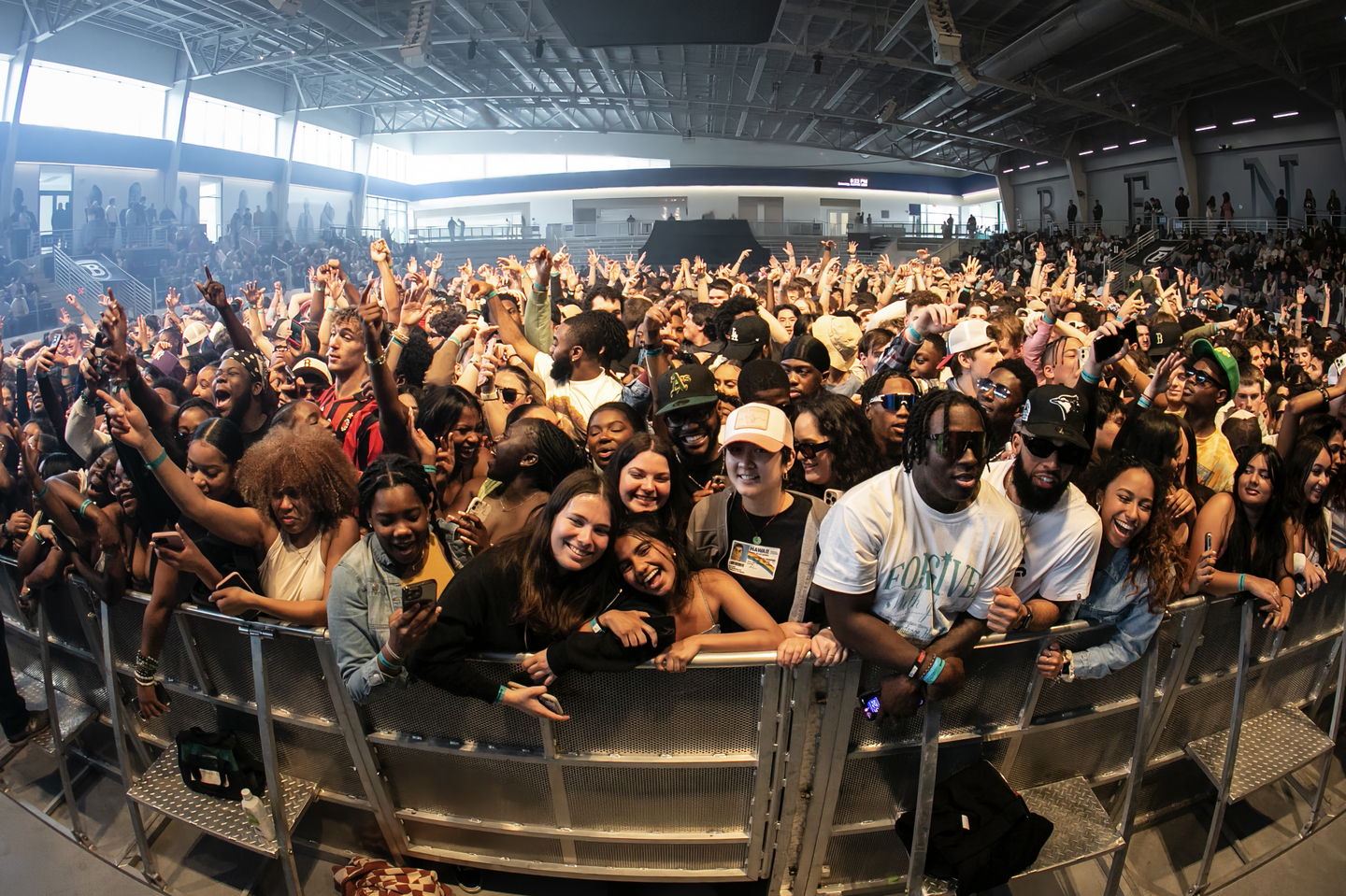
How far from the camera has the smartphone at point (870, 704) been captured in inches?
90.3

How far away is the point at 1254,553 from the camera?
2.86 meters

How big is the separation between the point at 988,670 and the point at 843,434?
1022mm

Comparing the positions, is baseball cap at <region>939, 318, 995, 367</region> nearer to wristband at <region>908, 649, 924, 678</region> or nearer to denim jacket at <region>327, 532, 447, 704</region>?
wristband at <region>908, 649, 924, 678</region>

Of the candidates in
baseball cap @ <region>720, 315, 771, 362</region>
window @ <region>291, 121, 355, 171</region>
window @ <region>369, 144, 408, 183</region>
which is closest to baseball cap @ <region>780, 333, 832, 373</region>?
baseball cap @ <region>720, 315, 771, 362</region>

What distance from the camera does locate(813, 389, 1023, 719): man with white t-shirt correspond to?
6.97 feet

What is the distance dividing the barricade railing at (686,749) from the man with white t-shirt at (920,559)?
0.18 meters

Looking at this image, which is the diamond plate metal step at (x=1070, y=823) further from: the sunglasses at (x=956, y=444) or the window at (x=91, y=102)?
the window at (x=91, y=102)

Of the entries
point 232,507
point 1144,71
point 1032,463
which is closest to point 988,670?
point 1032,463

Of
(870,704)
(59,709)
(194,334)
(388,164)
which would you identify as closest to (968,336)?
(870,704)

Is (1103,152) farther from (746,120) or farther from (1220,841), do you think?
(1220,841)

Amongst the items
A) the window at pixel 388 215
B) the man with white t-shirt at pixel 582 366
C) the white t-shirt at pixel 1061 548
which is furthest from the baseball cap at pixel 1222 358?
the window at pixel 388 215

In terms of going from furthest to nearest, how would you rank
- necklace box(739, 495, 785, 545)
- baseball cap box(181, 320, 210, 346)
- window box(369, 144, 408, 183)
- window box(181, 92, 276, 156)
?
window box(369, 144, 408, 183), window box(181, 92, 276, 156), baseball cap box(181, 320, 210, 346), necklace box(739, 495, 785, 545)

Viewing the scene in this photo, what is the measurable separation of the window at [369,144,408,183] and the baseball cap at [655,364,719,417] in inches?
698

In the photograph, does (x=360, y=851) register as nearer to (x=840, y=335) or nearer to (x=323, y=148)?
(x=840, y=335)
